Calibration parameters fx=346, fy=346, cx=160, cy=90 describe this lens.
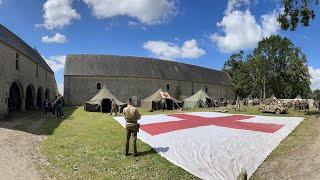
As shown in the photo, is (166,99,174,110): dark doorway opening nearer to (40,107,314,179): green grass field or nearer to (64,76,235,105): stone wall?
(64,76,235,105): stone wall

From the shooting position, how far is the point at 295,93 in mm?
65188

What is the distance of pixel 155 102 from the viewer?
4084cm

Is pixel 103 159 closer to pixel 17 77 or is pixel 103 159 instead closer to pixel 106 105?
pixel 17 77

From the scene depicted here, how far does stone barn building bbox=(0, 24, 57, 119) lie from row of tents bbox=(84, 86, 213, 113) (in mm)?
6187

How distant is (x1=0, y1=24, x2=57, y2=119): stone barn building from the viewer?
24650 mm

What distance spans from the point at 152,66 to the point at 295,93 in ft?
91.2

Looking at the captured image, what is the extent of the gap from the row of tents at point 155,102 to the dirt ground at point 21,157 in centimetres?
1979

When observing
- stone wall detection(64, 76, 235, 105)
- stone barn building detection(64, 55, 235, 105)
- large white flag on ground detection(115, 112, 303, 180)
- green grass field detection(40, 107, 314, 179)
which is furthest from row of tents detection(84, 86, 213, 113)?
green grass field detection(40, 107, 314, 179)

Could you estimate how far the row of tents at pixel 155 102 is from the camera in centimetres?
3566

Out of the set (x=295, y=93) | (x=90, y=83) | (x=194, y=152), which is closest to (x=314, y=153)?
(x=194, y=152)

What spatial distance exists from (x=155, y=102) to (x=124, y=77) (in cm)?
1539

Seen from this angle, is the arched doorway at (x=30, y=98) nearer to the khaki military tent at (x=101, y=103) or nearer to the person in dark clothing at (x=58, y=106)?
the khaki military tent at (x=101, y=103)

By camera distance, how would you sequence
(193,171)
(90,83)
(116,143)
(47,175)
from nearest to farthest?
(47,175)
(193,171)
(116,143)
(90,83)

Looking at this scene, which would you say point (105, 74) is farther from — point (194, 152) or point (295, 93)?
point (194, 152)
